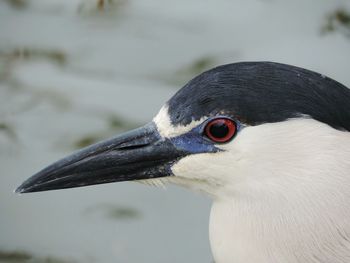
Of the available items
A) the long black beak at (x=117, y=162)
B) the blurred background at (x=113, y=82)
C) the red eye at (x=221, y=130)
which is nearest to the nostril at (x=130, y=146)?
the long black beak at (x=117, y=162)

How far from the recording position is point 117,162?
2.22 metres

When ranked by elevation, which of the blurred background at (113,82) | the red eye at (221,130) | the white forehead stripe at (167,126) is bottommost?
the red eye at (221,130)

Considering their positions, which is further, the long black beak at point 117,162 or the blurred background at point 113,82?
the blurred background at point 113,82

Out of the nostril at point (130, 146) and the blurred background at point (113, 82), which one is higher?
the blurred background at point (113, 82)

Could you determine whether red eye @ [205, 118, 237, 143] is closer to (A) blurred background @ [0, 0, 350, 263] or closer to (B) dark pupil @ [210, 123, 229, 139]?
(B) dark pupil @ [210, 123, 229, 139]

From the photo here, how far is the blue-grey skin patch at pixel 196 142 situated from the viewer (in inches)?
82.7

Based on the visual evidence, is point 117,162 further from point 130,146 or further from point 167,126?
point 167,126

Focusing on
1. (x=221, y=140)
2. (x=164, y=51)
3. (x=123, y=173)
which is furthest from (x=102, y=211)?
(x=221, y=140)

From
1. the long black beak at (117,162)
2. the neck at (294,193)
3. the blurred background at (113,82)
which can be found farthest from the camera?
the blurred background at (113,82)

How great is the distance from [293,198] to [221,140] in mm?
198

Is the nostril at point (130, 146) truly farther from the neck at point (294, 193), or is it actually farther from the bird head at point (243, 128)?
the neck at point (294, 193)

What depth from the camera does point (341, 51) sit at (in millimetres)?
3729

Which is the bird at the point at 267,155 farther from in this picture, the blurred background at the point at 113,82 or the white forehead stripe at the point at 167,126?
the blurred background at the point at 113,82

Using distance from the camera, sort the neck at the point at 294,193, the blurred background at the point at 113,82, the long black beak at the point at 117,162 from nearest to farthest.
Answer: the neck at the point at 294,193, the long black beak at the point at 117,162, the blurred background at the point at 113,82
